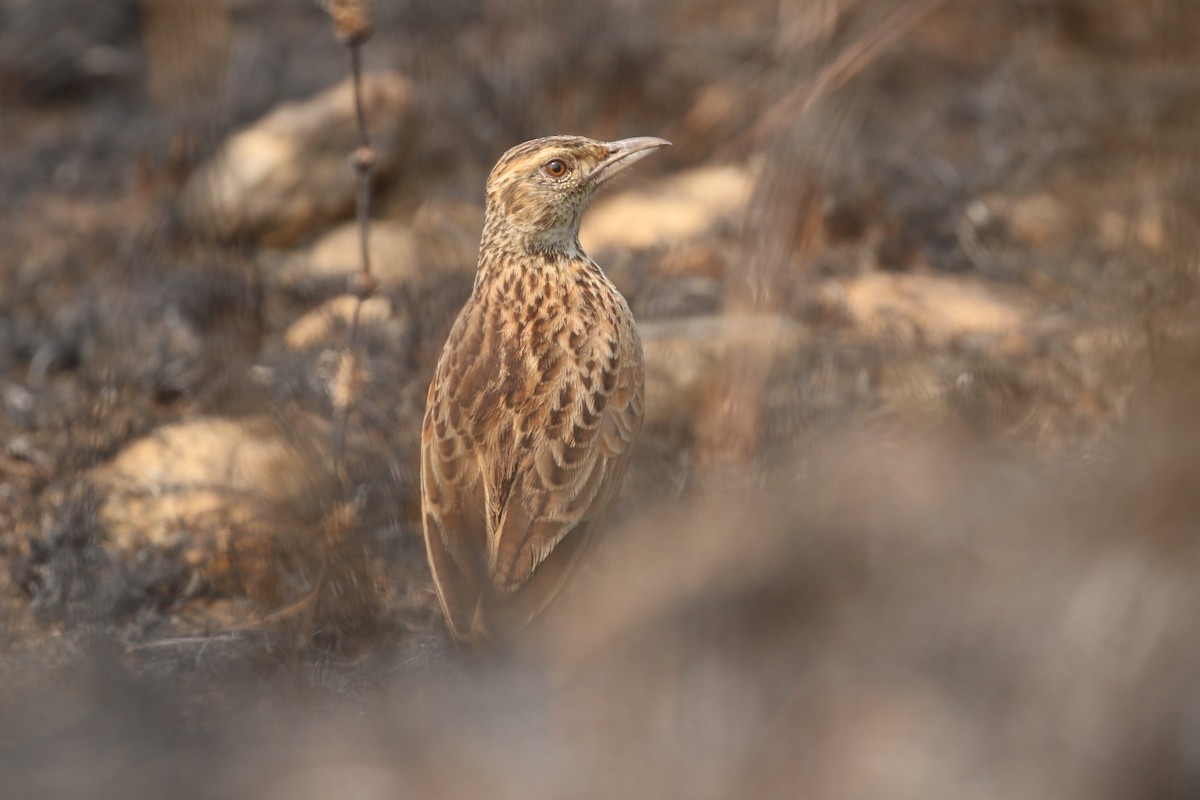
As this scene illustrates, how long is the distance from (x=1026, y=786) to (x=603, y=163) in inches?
155

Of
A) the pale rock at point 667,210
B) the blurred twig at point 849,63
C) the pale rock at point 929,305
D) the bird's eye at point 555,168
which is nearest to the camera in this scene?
the blurred twig at point 849,63

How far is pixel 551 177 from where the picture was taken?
16.4 feet

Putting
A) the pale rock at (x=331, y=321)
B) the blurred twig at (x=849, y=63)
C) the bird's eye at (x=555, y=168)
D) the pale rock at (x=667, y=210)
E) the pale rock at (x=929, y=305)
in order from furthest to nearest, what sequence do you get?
1. the pale rock at (x=667, y=210)
2. the pale rock at (x=331, y=321)
3. the pale rock at (x=929, y=305)
4. the bird's eye at (x=555, y=168)
5. the blurred twig at (x=849, y=63)

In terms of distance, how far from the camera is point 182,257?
858 centimetres

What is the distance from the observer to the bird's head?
4.99 m

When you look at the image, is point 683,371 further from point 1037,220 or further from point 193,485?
point 1037,220

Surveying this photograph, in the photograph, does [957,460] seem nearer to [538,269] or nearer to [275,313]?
[538,269]

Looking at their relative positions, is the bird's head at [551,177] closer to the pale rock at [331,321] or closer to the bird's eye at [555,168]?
the bird's eye at [555,168]

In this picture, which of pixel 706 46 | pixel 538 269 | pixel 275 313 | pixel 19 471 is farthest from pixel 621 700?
pixel 706 46

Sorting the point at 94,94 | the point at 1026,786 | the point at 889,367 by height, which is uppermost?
the point at 94,94

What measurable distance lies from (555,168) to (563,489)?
1.29 metres

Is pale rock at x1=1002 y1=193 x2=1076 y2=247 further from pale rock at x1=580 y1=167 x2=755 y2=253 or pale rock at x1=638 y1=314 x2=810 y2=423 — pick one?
pale rock at x1=638 y1=314 x2=810 y2=423

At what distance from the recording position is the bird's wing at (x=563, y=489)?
14.9 ft

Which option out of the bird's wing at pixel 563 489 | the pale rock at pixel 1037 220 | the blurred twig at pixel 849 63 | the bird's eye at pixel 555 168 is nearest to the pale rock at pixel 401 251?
the bird's eye at pixel 555 168
